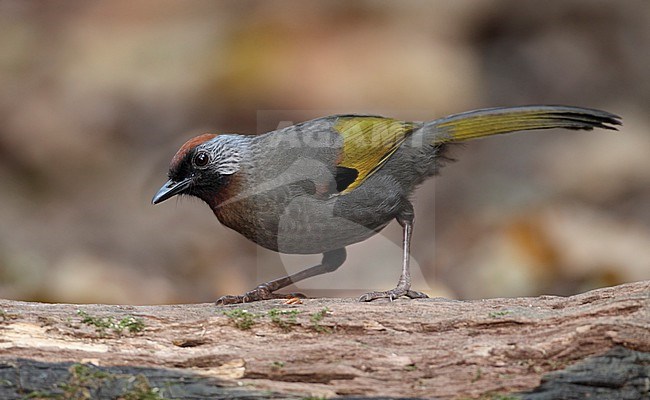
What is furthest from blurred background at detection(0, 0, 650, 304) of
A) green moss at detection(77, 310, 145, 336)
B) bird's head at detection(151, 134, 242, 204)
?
green moss at detection(77, 310, 145, 336)

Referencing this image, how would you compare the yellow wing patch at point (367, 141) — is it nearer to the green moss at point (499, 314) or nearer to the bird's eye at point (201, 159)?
the bird's eye at point (201, 159)

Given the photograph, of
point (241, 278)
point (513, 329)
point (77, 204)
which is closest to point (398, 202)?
point (513, 329)

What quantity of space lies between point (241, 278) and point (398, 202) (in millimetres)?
2717

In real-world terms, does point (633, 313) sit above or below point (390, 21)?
below

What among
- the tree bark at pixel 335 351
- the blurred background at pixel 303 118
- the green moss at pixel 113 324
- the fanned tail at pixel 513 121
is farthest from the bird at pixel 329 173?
the blurred background at pixel 303 118

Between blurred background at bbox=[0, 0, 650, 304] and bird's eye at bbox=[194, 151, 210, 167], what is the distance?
1.99 meters

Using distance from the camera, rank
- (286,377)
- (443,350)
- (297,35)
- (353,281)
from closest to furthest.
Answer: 1. (286,377)
2. (443,350)
3. (353,281)
4. (297,35)

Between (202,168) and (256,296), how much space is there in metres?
0.81

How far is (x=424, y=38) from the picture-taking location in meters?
9.25

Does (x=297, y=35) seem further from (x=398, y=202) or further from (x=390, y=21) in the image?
(x=398, y=202)

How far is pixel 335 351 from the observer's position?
348cm

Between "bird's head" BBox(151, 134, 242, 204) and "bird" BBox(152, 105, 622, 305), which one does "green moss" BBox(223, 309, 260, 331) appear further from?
"bird's head" BBox(151, 134, 242, 204)

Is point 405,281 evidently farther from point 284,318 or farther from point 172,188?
point 172,188

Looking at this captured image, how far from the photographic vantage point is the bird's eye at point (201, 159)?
16.8 ft
